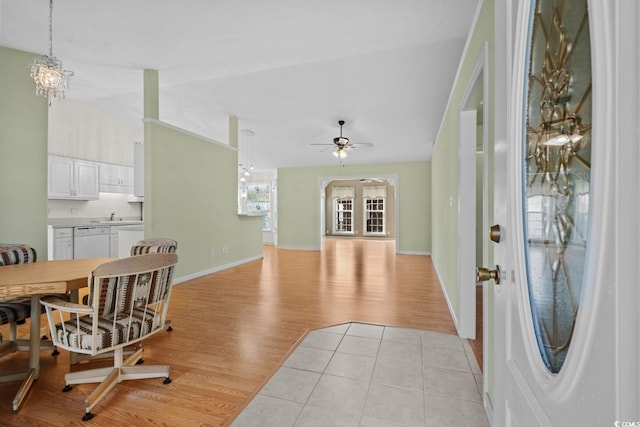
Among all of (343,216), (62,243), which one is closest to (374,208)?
(343,216)

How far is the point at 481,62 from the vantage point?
1.80 metres

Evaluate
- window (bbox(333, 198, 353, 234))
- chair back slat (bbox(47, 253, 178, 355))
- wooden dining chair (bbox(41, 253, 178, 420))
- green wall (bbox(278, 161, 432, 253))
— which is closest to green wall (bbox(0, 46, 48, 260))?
wooden dining chair (bbox(41, 253, 178, 420))

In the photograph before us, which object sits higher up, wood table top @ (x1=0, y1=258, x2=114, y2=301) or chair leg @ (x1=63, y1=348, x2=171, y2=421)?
wood table top @ (x1=0, y1=258, x2=114, y2=301)

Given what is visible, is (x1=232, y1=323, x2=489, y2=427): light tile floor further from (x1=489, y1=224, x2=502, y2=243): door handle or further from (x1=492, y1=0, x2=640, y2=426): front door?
(x1=489, y1=224, x2=502, y2=243): door handle

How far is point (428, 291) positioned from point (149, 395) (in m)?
3.47

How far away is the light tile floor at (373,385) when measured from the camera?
1589 mm

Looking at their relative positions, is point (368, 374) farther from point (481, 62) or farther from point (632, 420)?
point (481, 62)

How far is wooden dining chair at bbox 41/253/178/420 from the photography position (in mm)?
1596

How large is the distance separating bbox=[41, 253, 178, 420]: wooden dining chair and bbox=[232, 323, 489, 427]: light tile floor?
2.72 ft

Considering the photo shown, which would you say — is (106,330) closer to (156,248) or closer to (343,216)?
(156,248)

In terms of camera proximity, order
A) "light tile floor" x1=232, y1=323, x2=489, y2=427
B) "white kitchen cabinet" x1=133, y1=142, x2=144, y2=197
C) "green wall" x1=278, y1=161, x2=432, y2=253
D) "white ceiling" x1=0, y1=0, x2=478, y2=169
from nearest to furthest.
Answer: "light tile floor" x1=232, y1=323, x2=489, y2=427 → "white ceiling" x1=0, y1=0, x2=478, y2=169 → "white kitchen cabinet" x1=133, y1=142, x2=144, y2=197 → "green wall" x1=278, y1=161, x2=432, y2=253

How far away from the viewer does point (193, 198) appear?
468cm

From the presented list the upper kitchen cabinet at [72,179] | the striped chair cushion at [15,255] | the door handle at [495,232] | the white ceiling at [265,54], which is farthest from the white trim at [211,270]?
the door handle at [495,232]

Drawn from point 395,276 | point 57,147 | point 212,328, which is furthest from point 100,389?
point 57,147
